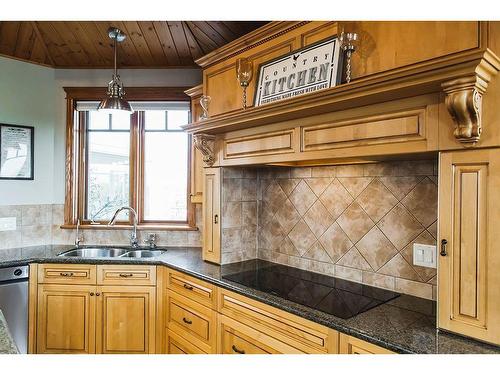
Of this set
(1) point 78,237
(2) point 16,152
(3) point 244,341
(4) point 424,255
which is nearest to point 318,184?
(4) point 424,255

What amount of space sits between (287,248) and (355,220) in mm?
653

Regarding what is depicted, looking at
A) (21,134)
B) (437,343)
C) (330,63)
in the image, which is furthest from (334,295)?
(21,134)

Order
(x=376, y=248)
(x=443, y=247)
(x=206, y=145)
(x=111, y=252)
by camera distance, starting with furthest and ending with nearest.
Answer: (x=111, y=252) < (x=206, y=145) < (x=376, y=248) < (x=443, y=247)

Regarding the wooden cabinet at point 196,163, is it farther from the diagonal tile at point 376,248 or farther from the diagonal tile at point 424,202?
the diagonal tile at point 424,202

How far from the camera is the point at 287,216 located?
270 centimetres

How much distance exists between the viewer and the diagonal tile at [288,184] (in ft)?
8.67

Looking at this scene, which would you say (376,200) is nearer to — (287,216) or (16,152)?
(287,216)

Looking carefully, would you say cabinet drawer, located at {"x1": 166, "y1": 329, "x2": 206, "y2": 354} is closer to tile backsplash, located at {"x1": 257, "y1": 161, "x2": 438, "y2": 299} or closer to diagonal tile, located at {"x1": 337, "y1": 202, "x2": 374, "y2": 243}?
tile backsplash, located at {"x1": 257, "y1": 161, "x2": 438, "y2": 299}

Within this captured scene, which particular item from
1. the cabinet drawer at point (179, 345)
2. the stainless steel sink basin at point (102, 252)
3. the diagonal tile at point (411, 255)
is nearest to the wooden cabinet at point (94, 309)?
the cabinet drawer at point (179, 345)

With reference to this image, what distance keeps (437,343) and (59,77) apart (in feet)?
12.3

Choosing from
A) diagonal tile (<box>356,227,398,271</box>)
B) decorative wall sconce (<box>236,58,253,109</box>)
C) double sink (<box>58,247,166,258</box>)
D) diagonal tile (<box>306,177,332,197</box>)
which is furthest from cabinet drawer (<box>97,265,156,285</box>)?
diagonal tile (<box>356,227,398,271</box>)

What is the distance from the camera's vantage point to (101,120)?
3.58 meters

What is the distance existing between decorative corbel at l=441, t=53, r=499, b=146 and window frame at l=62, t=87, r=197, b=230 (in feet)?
8.20
